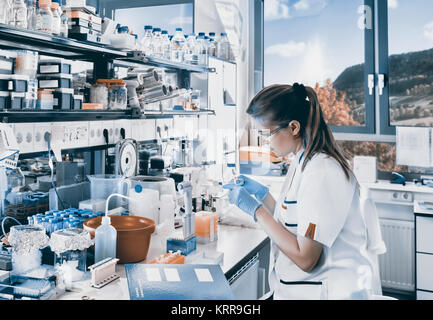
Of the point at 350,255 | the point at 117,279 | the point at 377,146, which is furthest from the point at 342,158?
the point at 377,146

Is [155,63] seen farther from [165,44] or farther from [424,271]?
[424,271]

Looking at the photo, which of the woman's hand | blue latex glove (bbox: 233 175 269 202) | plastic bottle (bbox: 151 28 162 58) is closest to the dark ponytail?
the woman's hand

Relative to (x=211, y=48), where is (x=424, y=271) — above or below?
below

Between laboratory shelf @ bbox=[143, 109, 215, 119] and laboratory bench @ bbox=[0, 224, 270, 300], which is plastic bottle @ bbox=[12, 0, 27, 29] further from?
laboratory bench @ bbox=[0, 224, 270, 300]

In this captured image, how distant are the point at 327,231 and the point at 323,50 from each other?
303cm

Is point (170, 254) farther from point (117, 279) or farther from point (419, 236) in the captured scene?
point (419, 236)

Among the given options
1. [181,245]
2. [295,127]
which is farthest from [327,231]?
[181,245]

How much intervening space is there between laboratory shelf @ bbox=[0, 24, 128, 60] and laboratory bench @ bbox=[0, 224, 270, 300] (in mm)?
826

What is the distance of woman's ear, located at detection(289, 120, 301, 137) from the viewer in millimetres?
1617

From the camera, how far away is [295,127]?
1.62 m

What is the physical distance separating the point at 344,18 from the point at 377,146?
1.26 meters

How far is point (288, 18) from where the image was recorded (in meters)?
4.25

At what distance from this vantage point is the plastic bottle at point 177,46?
280cm

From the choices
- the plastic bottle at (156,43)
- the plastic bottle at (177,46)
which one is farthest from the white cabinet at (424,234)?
the plastic bottle at (156,43)
